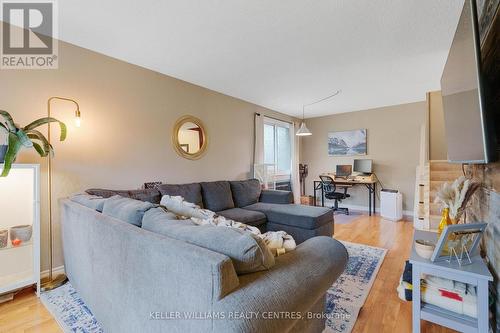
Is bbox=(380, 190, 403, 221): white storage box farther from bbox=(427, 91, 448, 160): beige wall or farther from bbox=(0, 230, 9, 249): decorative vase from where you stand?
bbox=(0, 230, 9, 249): decorative vase

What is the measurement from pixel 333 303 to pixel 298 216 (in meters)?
1.14

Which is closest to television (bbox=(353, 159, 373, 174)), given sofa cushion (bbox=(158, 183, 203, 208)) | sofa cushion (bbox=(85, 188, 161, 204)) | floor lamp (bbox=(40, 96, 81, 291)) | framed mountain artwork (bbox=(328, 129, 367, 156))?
framed mountain artwork (bbox=(328, 129, 367, 156))

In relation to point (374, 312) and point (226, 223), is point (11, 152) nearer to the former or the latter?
point (226, 223)

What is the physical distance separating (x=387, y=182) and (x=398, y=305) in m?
3.75

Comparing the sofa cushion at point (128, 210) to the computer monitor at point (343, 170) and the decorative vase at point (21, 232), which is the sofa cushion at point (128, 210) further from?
the computer monitor at point (343, 170)

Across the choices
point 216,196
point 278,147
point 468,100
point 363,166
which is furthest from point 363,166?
point 468,100

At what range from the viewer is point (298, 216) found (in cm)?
284

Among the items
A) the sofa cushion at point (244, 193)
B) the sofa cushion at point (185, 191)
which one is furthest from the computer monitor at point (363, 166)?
the sofa cushion at point (185, 191)

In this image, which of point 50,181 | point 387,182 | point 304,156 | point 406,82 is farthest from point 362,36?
point 304,156

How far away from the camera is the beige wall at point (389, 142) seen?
465cm

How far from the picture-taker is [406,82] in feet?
11.6

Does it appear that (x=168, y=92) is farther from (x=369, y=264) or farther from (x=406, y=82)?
(x=406, y=82)

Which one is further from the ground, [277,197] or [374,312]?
[277,197]

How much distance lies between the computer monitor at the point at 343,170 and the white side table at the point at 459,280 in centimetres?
393
